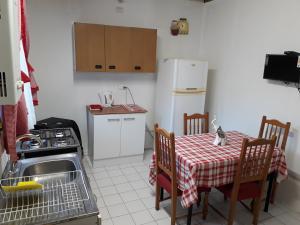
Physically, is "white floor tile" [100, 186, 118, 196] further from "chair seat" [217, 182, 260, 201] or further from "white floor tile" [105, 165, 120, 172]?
"chair seat" [217, 182, 260, 201]

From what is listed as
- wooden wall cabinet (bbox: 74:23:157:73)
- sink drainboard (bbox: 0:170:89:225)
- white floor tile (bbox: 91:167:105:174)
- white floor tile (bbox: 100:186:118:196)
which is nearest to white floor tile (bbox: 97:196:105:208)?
white floor tile (bbox: 100:186:118:196)

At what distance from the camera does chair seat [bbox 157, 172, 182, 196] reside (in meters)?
2.32

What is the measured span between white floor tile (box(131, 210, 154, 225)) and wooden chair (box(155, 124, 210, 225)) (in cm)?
17

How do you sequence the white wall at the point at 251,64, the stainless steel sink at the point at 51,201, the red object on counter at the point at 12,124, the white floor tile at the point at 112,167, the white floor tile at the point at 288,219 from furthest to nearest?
the white floor tile at the point at 112,167 → the white wall at the point at 251,64 → the white floor tile at the point at 288,219 → the red object on counter at the point at 12,124 → the stainless steel sink at the point at 51,201

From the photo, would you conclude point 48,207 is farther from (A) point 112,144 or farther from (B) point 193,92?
(B) point 193,92

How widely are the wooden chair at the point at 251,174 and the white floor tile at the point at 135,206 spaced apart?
3.01 feet

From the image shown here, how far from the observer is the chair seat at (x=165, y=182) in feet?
→ 7.61

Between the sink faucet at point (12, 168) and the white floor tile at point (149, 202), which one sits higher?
the sink faucet at point (12, 168)

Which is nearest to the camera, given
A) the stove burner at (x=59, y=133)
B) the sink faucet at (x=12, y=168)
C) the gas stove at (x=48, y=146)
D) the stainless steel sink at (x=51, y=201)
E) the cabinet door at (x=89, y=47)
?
the stainless steel sink at (x=51, y=201)

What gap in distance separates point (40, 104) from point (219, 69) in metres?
2.81

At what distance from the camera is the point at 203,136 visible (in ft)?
9.23

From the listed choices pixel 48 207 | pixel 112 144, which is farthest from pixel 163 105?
pixel 48 207

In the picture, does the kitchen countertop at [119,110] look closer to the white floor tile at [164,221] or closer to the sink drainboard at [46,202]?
the white floor tile at [164,221]

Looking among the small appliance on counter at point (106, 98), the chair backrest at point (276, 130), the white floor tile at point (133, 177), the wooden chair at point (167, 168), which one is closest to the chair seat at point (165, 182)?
the wooden chair at point (167, 168)
